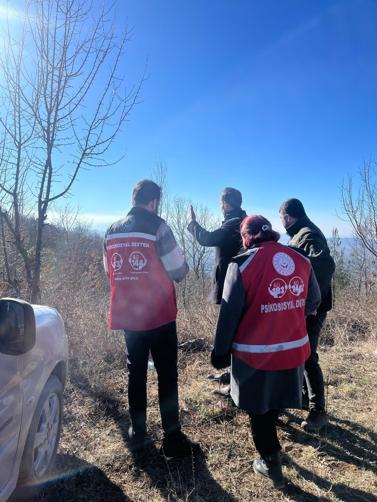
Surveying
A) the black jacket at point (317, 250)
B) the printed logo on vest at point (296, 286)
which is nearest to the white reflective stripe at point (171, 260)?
the printed logo on vest at point (296, 286)

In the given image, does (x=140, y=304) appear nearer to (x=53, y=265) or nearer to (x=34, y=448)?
(x=34, y=448)

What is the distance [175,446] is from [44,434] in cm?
105

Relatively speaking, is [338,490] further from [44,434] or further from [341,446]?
[44,434]

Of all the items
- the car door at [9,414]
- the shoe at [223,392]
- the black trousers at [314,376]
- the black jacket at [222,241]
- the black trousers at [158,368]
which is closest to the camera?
the car door at [9,414]

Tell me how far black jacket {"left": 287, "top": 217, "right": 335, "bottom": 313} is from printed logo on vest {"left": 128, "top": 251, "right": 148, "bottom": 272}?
1.34 meters

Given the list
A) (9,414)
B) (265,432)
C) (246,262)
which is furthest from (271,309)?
(9,414)

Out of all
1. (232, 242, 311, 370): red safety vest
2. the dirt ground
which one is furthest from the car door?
(232, 242, 311, 370): red safety vest

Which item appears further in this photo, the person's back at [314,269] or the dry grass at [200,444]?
the person's back at [314,269]

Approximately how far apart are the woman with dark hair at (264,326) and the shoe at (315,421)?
1.14 m

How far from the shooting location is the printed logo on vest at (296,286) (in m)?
2.56

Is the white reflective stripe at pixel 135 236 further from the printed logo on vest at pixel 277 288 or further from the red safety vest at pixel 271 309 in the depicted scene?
the printed logo on vest at pixel 277 288

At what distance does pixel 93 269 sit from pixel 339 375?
7.12 metres

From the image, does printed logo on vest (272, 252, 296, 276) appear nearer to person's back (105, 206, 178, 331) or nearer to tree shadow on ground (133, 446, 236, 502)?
person's back (105, 206, 178, 331)

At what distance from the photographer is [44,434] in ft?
8.90
